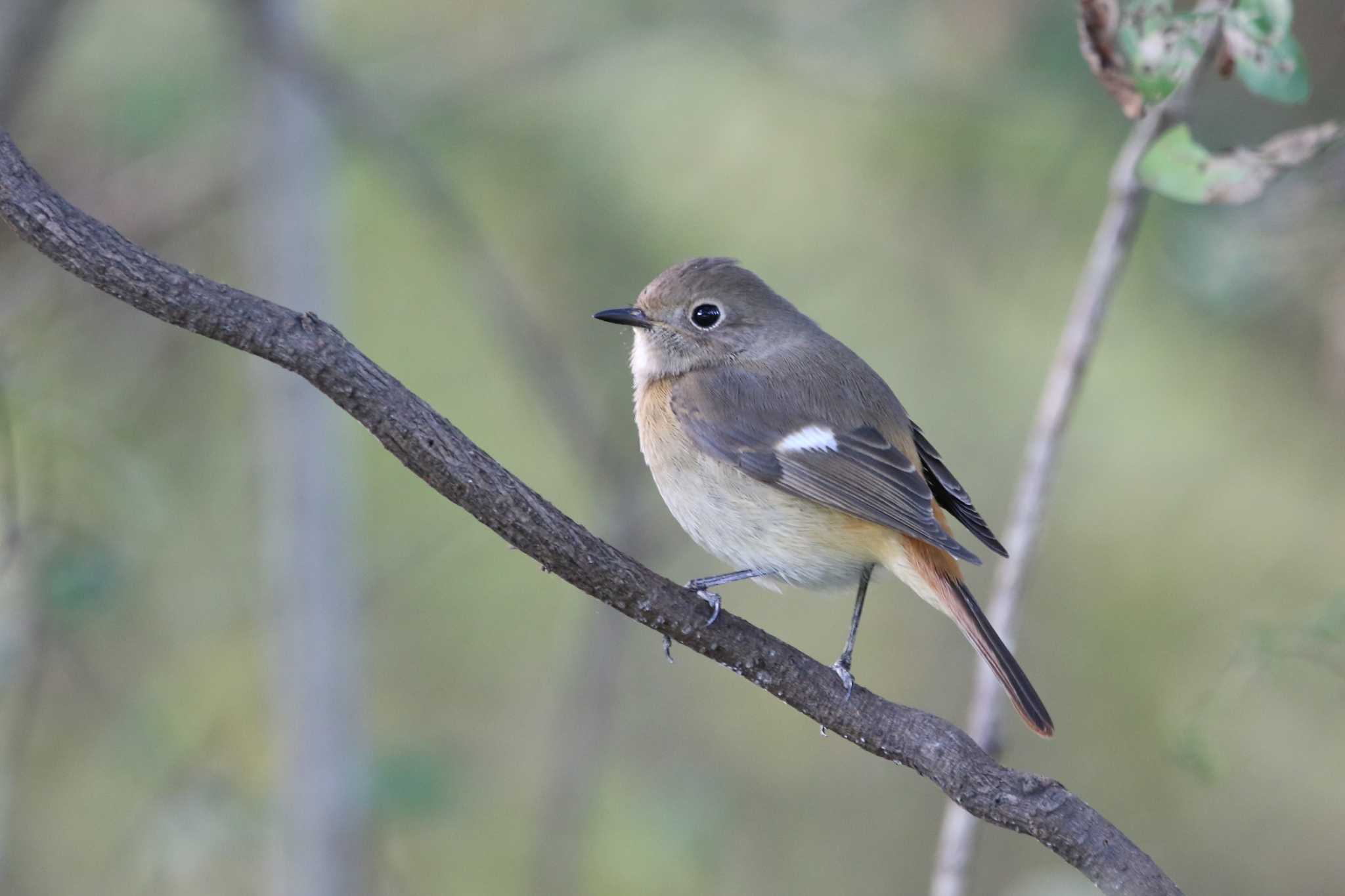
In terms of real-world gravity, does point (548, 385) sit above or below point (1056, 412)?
above

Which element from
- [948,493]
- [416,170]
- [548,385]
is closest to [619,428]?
[548,385]

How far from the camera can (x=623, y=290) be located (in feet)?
18.4

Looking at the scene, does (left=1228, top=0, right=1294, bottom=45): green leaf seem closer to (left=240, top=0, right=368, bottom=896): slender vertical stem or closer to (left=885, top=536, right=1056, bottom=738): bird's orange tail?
(left=885, top=536, right=1056, bottom=738): bird's orange tail

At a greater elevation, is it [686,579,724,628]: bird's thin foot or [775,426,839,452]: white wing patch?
[775,426,839,452]: white wing patch

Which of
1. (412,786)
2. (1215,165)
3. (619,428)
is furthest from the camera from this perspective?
(619,428)

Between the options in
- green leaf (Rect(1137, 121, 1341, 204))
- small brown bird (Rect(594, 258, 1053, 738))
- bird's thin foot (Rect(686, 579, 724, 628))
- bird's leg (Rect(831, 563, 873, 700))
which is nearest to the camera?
bird's thin foot (Rect(686, 579, 724, 628))

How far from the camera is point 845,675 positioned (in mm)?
2502

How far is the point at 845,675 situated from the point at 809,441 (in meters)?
0.78

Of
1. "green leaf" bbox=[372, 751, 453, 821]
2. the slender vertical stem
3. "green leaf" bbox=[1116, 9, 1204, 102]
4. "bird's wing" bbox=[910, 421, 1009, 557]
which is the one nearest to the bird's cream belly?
"bird's wing" bbox=[910, 421, 1009, 557]

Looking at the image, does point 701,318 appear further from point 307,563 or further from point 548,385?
point 307,563

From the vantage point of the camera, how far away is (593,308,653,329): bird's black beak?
3469 mm

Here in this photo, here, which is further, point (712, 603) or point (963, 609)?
point (963, 609)

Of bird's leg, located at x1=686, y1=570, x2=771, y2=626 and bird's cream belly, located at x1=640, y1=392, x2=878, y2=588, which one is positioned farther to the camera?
bird's cream belly, located at x1=640, y1=392, x2=878, y2=588

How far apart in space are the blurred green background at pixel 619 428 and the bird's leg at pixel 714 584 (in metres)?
1.45
